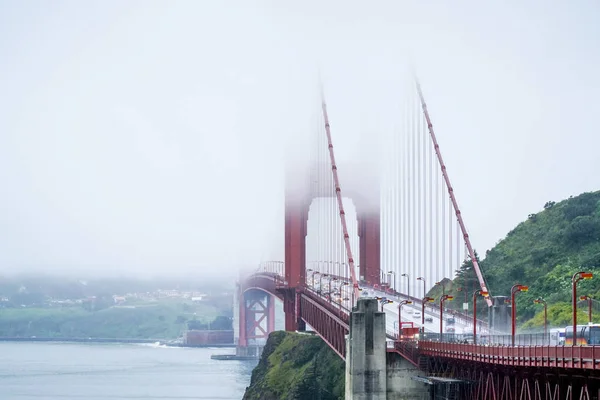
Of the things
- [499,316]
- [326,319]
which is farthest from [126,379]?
[499,316]

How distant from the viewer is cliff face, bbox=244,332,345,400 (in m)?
78.9

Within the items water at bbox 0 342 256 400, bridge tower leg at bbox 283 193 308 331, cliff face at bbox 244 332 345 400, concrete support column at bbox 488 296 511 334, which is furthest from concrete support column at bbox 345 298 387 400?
water at bbox 0 342 256 400

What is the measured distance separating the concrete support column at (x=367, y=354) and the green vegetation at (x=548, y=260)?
17934 millimetres

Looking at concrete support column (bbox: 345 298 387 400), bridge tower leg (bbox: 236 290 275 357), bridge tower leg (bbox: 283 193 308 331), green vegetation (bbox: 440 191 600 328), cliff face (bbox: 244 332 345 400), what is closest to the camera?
concrete support column (bbox: 345 298 387 400)

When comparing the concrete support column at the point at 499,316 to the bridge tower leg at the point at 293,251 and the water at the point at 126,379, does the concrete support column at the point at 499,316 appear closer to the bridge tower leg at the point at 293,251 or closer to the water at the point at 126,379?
the bridge tower leg at the point at 293,251

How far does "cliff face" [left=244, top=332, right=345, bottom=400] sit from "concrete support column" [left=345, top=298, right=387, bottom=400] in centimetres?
1846

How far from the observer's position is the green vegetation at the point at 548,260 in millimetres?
79750

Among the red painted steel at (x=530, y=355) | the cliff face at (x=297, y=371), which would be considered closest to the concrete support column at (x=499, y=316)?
the red painted steel at (x=530, y=355)

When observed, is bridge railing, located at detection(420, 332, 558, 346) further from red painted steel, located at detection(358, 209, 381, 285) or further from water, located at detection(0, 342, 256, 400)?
water, located at detection(0, 342, 256, 400)

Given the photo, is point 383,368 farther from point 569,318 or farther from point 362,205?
point 362,205

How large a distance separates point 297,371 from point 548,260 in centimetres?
2138

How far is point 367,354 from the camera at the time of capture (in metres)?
54.5

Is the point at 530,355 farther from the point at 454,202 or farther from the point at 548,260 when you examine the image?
the point at 548,260

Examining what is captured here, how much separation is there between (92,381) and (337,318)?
85.4 metres
